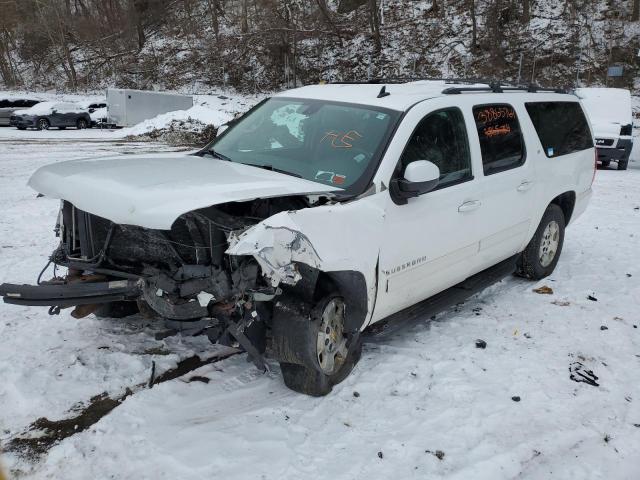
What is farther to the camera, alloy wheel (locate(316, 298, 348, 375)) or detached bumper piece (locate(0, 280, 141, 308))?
alloy wheel (locate(316, 298, 348, 375))

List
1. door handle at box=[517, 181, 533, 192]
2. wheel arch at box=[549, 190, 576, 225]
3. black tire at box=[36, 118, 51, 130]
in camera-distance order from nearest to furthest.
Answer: door handle at box=[517, 181, 533, 192]
wheel arch at box=[549, 190, 576, 225]
black tire at box=[36, 118, 51, 130]

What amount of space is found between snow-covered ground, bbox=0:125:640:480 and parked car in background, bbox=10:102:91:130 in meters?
23.6

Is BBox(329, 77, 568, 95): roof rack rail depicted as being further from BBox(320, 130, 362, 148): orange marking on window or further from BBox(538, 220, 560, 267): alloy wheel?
BBox(538, 220, 560, 267): alloy wheel

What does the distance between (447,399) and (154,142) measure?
18.6m

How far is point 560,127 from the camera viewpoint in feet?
18.7

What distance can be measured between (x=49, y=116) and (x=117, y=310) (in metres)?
25.2

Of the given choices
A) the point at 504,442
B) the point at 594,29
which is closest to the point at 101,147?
the point at 504,442

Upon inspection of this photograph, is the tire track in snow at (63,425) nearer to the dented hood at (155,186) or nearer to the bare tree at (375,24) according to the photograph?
the dented hood at (155,186)

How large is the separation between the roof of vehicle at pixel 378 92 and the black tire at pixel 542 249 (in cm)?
146

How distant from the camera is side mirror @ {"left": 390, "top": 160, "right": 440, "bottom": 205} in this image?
3.50 meters

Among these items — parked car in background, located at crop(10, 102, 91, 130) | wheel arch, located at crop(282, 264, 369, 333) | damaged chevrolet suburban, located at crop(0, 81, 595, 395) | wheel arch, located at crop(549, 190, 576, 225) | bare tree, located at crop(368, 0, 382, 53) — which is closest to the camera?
damaged chevrolet suburban, located at crop(0, 81, 595, 395)

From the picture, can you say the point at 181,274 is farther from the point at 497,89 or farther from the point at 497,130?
the point at 497,89

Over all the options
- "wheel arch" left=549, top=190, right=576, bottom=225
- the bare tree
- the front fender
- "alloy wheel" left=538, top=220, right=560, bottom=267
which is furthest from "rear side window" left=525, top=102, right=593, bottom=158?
the bare tree

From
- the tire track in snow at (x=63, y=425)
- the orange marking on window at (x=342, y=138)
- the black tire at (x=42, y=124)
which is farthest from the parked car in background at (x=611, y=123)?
the black tire at (x=42, y=124)
